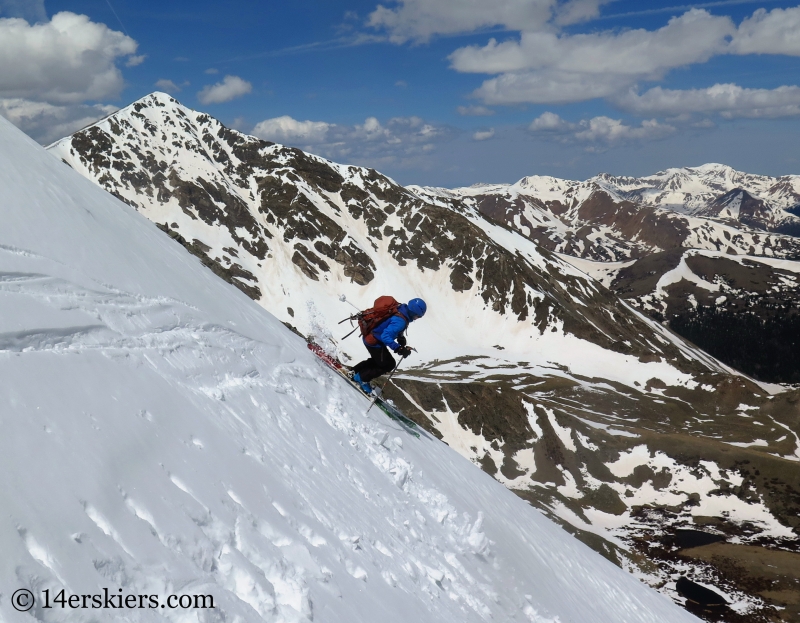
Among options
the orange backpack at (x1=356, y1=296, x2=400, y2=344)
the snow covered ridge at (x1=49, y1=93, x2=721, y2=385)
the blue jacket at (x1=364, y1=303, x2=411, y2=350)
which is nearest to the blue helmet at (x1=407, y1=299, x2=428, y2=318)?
the blue jacket at (x1=364, y1=303, x2=411, y2=350)

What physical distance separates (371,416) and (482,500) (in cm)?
537

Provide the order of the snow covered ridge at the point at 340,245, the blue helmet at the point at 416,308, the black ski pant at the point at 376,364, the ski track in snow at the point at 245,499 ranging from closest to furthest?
the ski track in snow at the point at 245,499
the blue helmet at the point at 416,308
the black ski pant at the point at 376,364
the snow covered ridge at the point at 340,245

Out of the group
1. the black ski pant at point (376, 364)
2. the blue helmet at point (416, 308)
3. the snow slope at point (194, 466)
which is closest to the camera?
the snow slope at point (194, 466)

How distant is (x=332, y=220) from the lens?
16100 cm

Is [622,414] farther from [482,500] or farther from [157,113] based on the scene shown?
[157,113]

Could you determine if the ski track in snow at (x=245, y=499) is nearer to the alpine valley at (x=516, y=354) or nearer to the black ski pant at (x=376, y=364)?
the black ski pant at (x=376, y=364)

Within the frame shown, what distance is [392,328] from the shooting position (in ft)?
54.3

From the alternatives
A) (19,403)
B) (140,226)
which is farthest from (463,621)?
(140,226)

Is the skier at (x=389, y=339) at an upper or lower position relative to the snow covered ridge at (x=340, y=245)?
lower

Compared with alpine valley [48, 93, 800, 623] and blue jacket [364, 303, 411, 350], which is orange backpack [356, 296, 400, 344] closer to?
blue jacket [364, 303, 411, 350]

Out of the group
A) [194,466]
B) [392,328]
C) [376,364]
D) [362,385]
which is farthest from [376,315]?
[194,466]

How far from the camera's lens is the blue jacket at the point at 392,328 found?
1653 centimetres

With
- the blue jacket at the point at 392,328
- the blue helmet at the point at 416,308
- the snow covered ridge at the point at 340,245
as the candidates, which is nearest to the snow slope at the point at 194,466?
the blue jacket at the point at 392,328

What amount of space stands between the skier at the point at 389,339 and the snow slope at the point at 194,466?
1064 mm
